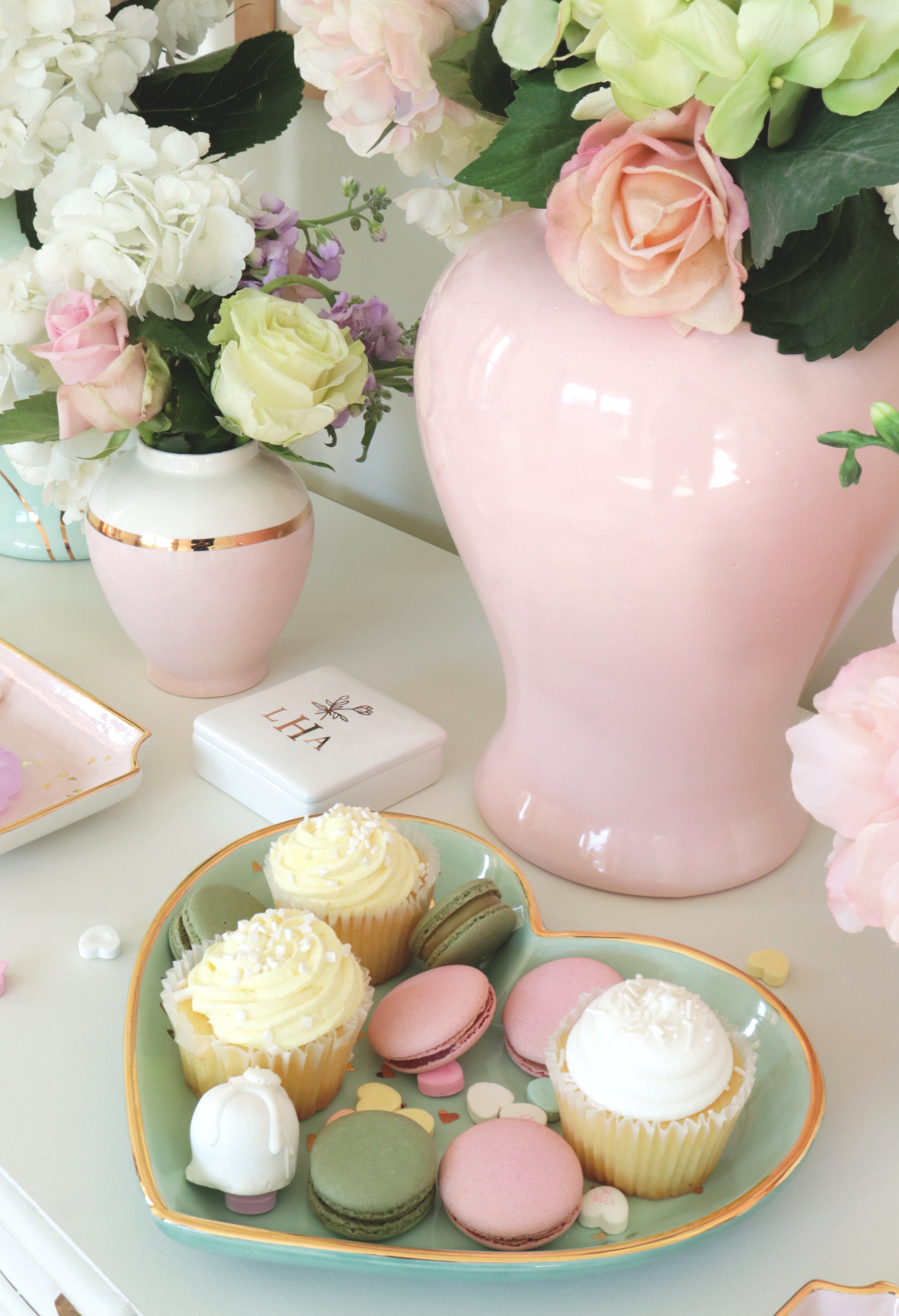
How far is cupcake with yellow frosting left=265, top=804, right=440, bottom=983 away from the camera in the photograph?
0.50 metres

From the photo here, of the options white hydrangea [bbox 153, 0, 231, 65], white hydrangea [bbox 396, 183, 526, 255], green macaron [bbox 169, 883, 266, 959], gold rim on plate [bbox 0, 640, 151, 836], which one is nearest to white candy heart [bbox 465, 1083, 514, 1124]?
green macaron [bbox 169, 883, 266, 959]

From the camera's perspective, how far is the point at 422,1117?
0.46m

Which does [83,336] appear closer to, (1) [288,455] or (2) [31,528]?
(1) [288,455]

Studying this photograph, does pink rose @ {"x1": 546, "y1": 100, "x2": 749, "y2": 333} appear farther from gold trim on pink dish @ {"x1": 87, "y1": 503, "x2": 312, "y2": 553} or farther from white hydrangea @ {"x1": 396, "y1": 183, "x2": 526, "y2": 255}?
gold trim on pink dish @ {"x1": 87, "y1": 503, "x2": 312, "y2": 553}

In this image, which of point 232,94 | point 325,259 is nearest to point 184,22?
point 232,94

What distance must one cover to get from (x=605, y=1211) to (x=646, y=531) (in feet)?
0.79

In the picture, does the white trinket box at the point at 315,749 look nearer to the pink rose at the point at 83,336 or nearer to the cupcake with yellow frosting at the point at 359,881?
the cupcake with yellow frosting at the point at 359,881

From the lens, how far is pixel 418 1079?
1.57 feet

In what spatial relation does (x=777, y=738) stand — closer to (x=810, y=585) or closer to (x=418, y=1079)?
(x=810, y=585)

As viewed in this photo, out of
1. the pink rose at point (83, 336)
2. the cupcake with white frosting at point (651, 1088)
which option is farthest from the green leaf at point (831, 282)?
the pink rose at point (83, 336)

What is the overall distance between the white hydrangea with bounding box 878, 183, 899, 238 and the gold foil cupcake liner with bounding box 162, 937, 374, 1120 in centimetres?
33

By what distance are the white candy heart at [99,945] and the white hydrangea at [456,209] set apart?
0.35 meters

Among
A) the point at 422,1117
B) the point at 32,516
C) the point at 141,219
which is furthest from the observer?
the point at 32,516

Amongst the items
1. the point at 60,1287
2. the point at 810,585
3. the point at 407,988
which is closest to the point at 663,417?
the point at 810,585
